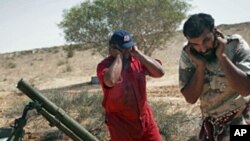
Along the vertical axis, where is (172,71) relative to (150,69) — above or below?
below

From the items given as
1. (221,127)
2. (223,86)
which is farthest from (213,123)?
(223,86)

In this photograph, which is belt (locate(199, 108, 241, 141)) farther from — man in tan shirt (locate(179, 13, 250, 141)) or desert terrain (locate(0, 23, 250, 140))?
desert terrain (locate(0, 23, 250, 140))

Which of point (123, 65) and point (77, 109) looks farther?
point (77, 109)

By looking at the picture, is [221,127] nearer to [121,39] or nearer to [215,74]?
[215,74]

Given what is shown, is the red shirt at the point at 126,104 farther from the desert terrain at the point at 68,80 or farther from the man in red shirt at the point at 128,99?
the desert terrain at the point at 68,80

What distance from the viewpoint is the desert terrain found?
426 inches

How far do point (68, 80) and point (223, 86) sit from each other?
26.4m

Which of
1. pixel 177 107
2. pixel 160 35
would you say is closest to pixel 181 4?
pixel 160 35

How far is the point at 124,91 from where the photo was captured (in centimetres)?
429

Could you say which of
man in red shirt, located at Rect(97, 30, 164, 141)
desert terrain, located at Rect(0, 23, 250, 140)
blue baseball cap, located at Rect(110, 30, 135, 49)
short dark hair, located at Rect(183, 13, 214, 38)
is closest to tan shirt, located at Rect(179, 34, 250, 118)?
short dark hair, located at Rect(183, 13, 214, 38)

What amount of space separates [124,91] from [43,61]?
41612 millimetres

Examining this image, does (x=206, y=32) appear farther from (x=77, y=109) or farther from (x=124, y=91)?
(x=77, y=109)

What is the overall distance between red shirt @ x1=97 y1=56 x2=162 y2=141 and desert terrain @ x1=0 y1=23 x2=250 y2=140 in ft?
12.4

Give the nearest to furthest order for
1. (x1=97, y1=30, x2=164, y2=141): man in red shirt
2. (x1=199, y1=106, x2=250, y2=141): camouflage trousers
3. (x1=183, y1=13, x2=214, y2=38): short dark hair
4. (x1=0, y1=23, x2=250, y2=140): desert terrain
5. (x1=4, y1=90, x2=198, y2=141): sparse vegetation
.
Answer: (x1=183, y1=13, x2=214, y2=38): short dark hair
(x1=199, y1=106, x2=250, y2=141): camouflage trousers
(x1=97, y1=30, x2=164, y2=141): man in red shirt
(x1=4, y1=90, x2=198, y2=141): sparse vegetation
(x1=0, y1=23, x2=250, y2=140): desert terrain
